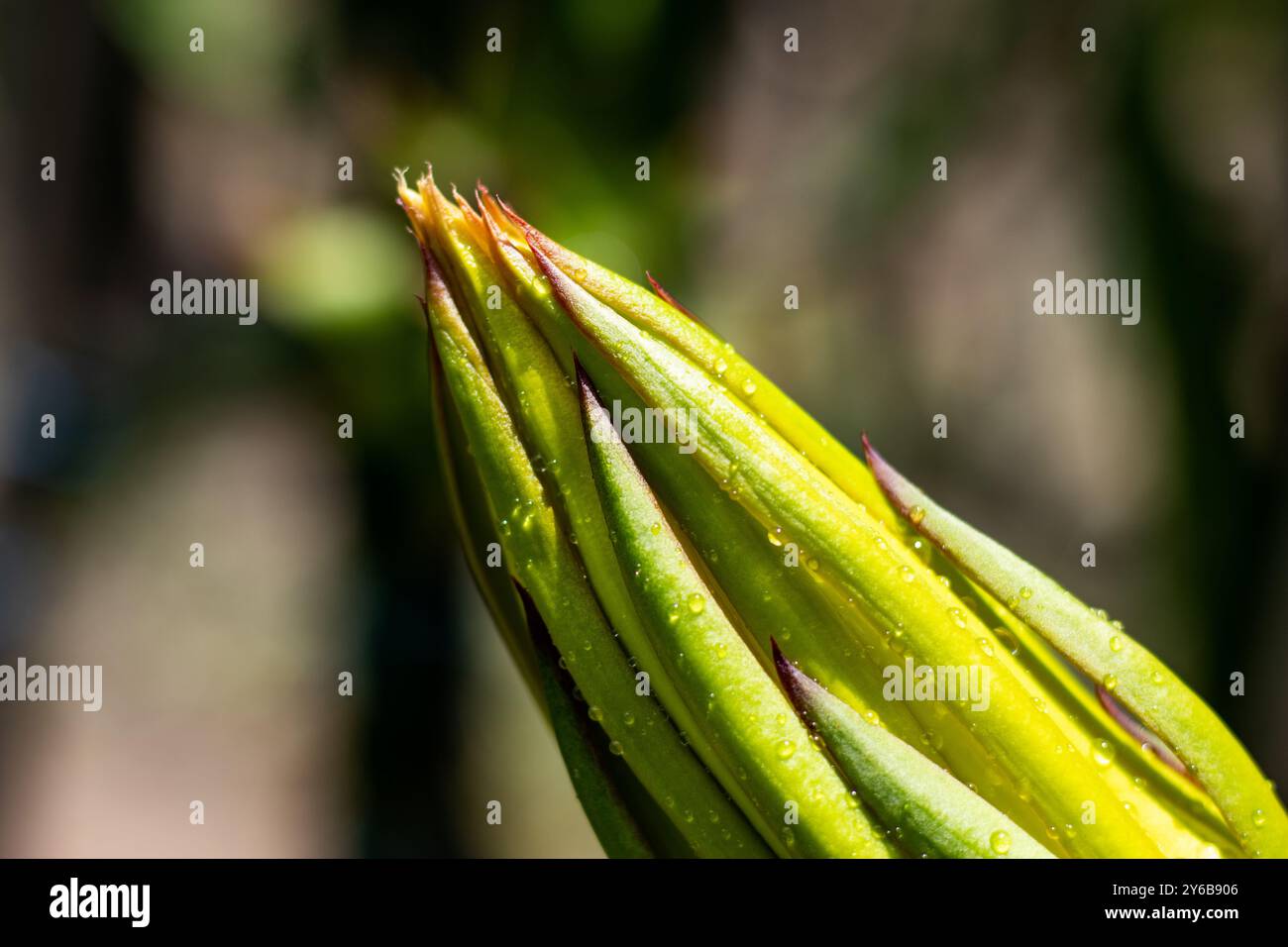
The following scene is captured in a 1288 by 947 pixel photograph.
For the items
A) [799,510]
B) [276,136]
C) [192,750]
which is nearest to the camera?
[799,510]

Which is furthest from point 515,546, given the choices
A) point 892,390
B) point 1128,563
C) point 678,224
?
point 1128,563

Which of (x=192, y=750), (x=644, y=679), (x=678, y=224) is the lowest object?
(x=192, y=750)

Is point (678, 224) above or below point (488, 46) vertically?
below

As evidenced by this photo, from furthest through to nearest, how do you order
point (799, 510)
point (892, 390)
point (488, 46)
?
point (892, 390)
point (488, 46)
point (799, 510)

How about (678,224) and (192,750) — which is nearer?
(678,224)

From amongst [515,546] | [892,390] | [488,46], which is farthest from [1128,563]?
[515,546]
